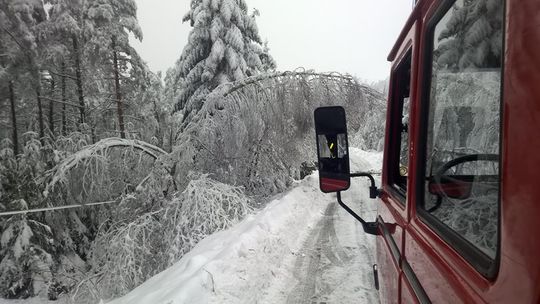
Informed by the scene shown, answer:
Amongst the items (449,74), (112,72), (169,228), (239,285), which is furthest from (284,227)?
(112,72)

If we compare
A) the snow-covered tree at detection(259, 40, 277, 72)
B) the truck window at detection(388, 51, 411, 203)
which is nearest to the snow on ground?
the truck window at detection(388, 51, 411, 203)

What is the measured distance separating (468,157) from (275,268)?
4.04 m

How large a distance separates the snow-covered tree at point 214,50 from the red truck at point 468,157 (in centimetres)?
1208

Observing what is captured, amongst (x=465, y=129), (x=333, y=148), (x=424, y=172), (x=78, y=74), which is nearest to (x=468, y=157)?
(x=465, y=129)

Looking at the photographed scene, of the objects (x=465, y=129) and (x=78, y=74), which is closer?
(x=465, y=129)

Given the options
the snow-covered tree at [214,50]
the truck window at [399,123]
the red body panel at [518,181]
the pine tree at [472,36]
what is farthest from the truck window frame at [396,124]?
the snow-covered tree at [214,50]

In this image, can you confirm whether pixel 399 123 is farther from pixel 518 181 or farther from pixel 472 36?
pixel 518 181

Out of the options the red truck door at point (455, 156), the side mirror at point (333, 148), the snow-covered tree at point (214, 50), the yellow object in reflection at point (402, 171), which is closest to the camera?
the red truck door at point (455, 156)

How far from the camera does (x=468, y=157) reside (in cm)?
123

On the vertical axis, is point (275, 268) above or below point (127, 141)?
below

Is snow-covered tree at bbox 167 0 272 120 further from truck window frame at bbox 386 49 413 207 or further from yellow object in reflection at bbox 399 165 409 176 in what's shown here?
yellow object in reflection at bbox 399 165 409 176

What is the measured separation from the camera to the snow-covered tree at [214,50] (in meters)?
13.5

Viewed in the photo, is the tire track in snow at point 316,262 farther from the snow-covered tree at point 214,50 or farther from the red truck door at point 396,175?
the snow-covered tree at point 214,50

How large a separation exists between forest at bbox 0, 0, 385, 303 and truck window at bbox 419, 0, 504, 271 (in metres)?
6.79
